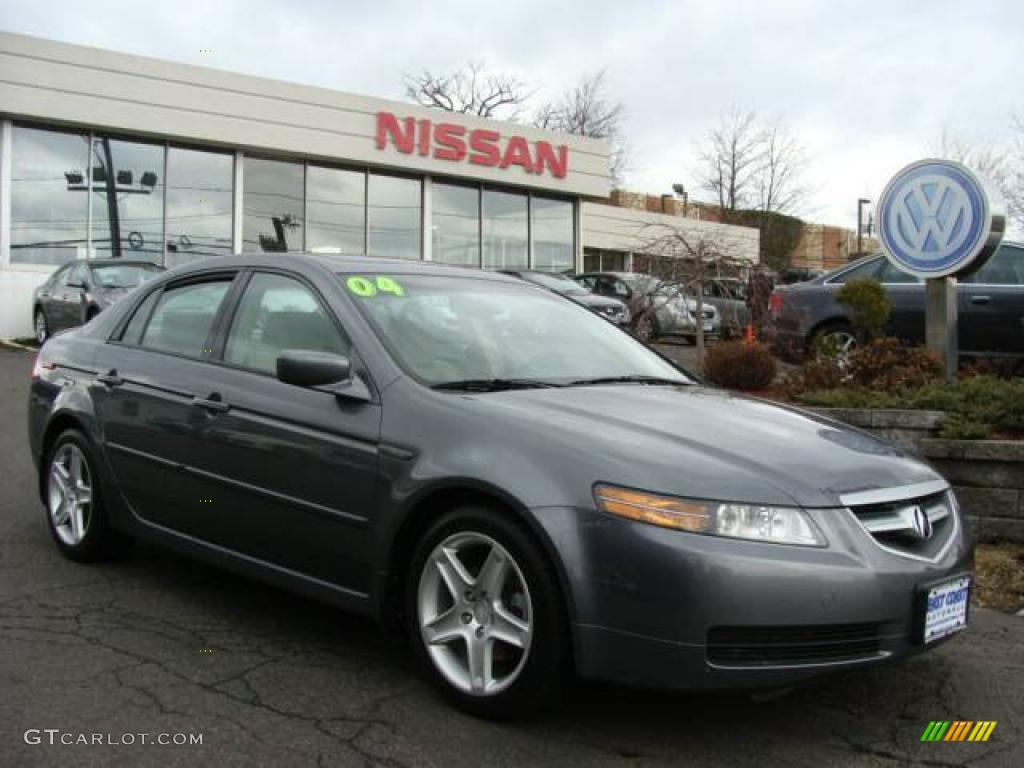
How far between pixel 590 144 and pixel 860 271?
15778 millimetres

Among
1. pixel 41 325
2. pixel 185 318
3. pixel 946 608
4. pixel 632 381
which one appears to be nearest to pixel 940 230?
pixel 632 381

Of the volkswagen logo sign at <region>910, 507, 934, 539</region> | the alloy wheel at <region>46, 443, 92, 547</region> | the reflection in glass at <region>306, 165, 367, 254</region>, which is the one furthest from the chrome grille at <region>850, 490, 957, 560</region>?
the reflection in glass at <region>306, 165, 367, 254</region>

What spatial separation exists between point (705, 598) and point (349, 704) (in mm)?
1276

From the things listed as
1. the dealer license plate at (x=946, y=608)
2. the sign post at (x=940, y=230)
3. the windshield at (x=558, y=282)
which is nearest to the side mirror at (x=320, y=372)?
the dealer license plate at (x=946, y=608)

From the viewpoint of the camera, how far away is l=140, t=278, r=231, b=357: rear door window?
4520 millimetres

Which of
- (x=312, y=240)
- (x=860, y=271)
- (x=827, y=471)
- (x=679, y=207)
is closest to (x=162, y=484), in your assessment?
(x=827, y=471)

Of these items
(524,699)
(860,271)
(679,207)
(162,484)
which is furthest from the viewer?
(679,207)

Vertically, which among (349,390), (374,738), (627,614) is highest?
(349,390)

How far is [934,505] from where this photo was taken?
3371 mm

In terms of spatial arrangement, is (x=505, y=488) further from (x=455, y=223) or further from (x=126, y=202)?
(x=455, y=223)

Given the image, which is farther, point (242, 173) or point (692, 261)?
point (242, 173)

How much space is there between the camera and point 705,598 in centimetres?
280

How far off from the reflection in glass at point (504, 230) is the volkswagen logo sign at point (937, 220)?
16258mm

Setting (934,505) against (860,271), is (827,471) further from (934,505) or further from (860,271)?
(860,271)
